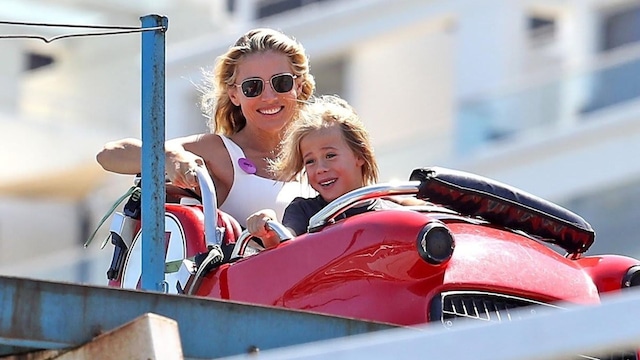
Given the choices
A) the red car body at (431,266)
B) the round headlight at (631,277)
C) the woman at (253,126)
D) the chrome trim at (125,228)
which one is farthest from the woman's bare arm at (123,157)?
the round headlight at (631,277)

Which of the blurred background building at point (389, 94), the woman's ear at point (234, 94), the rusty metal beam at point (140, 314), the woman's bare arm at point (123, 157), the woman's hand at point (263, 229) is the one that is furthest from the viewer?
the blurred background building at point (389, 94)

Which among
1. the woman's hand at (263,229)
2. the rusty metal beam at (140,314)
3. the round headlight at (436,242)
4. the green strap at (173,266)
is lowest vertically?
the rusty metal beam at (140,314)

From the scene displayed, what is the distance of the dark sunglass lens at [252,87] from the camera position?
6.13 metres

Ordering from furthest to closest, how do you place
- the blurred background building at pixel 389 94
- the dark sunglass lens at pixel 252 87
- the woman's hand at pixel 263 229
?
the blurred background building at pixel 389 94 → the dark sunglass lens at pixel 252 87 → the woman's hand at pixel 263 229

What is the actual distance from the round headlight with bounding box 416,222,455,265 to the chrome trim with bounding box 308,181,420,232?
0.19 metres

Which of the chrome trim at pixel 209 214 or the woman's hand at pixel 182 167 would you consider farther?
the woman's hand at pixel 182 167

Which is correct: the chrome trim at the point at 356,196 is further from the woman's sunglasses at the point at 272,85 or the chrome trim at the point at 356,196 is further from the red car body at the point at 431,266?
the woman's sunglasses at the point at 272,85

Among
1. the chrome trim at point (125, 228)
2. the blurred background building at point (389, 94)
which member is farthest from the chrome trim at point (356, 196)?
the blurred background building at point (389, 94)

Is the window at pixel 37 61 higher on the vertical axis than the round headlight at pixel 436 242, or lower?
higher

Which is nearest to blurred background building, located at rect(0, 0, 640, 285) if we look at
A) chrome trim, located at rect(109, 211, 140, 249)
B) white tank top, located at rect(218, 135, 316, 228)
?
white tank top, located at rect(218, 135, 316, 228)

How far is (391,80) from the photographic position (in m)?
25.0

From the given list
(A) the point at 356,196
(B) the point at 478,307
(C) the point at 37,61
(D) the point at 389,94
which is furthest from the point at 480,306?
(C) the point at 37,61

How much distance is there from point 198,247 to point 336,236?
2.37ft

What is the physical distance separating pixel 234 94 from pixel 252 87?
21cm
